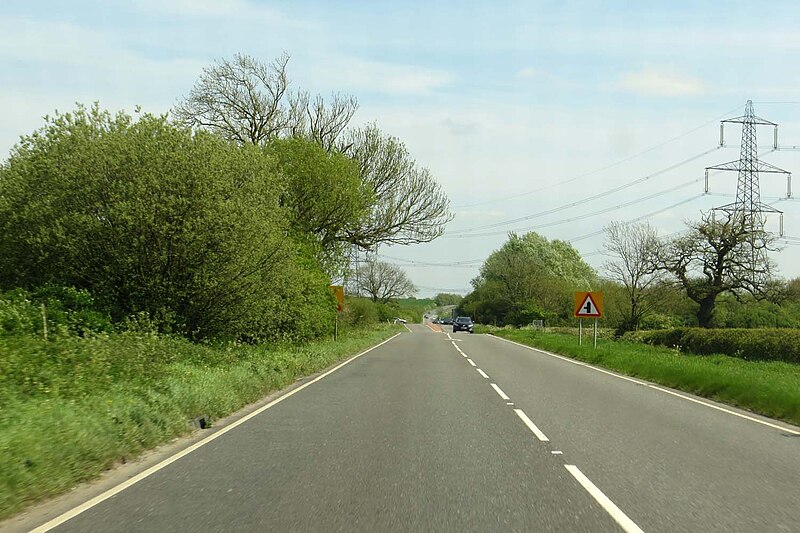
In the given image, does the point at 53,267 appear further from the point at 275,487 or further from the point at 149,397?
the point at 275,487

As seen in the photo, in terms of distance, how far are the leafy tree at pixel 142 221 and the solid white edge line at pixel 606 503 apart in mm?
14392

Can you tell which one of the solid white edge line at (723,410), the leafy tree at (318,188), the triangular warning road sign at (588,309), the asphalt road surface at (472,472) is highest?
the leafy tree at (318,188)

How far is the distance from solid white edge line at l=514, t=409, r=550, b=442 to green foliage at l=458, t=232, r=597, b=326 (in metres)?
68.9

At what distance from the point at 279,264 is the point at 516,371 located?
8.14 metres

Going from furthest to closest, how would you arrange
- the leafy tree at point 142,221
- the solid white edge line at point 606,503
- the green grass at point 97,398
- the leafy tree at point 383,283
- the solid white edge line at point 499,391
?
the leafy tree at point 383,283
the leafy tree at point 142,221
the solid white edge line at point 499,391
the green grass at point 97,398
the solid white edge line at point 606,503

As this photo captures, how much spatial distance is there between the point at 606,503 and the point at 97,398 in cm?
729

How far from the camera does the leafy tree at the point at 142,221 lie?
19.7m

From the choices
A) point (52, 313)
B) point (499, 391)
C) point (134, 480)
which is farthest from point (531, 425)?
point (52, 313)

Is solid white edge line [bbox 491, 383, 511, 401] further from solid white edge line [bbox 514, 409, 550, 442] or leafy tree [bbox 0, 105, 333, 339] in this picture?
leafy tree [bbox 0, 105, 333, 339]

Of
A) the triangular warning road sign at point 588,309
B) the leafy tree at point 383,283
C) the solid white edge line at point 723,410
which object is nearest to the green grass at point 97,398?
the solid white edge line at point 723,410

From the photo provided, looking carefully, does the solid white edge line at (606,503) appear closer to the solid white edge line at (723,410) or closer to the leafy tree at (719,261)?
the solid white edge line at (723,410)

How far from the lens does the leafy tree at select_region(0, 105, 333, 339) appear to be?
19.7 meters

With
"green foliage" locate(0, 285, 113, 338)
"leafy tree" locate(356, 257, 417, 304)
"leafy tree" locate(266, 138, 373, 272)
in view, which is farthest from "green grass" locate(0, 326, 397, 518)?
"leafy tree" locate(356, 257, 417, 304)

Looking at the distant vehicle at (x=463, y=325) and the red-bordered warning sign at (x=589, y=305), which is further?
the distant vehicle at (x=463, y=325)
